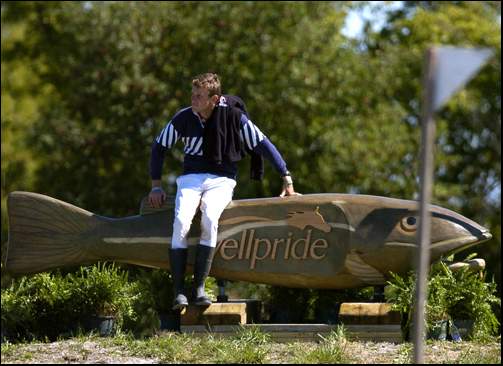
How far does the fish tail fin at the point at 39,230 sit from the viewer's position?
26.3 ft

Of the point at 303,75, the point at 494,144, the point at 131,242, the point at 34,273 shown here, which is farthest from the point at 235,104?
the point at 494,144

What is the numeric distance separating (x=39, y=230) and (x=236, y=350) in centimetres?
218

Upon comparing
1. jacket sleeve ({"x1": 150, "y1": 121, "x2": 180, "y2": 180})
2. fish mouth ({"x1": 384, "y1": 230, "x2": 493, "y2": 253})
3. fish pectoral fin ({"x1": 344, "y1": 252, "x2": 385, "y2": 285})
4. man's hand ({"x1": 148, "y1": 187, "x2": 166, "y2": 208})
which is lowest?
fish pectoral fin ({"x1": 344, "y1": 252, "x2": 385, "y2": 285})

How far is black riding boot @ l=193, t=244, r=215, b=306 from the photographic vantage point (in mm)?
7691

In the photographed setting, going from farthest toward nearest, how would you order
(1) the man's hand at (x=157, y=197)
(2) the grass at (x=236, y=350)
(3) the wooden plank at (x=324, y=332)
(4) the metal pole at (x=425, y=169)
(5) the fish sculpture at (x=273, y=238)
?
1. (1) the man's hand at (x=157, y=197)
2. (5) the fish sculpture at (x=273, y=238)
3. (3) the wooden plank at (x=324, y=332)
4. (2) the grass at (x=236, y=350)
5. (4) the metal pole at (x=425, y=169)

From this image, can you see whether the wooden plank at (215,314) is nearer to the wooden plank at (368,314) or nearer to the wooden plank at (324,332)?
the wooden plank at (324,332)

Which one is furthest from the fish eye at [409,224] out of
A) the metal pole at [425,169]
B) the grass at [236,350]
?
the metal pole at [425,169]

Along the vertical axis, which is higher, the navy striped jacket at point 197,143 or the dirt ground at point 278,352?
the navy striped jacket at point 197,143

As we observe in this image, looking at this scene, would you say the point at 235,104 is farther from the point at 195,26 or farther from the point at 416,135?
the point at 416,135

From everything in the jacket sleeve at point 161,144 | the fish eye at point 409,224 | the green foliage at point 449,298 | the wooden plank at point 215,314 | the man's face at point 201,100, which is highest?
the man's face at point 201,100

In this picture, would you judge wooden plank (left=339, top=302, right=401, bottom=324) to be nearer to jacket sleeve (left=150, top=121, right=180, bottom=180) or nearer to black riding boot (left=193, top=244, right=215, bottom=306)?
black riding boot (left=193, top=244, right=215, bottom=306)

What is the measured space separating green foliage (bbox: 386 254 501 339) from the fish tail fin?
231 cm

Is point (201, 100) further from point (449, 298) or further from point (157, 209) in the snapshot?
point (449, 298)

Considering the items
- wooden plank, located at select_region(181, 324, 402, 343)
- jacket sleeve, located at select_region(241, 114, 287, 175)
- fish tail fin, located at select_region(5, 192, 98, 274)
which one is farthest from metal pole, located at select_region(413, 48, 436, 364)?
fish tail fin, located at select_region(5, 192, 98, 274)
